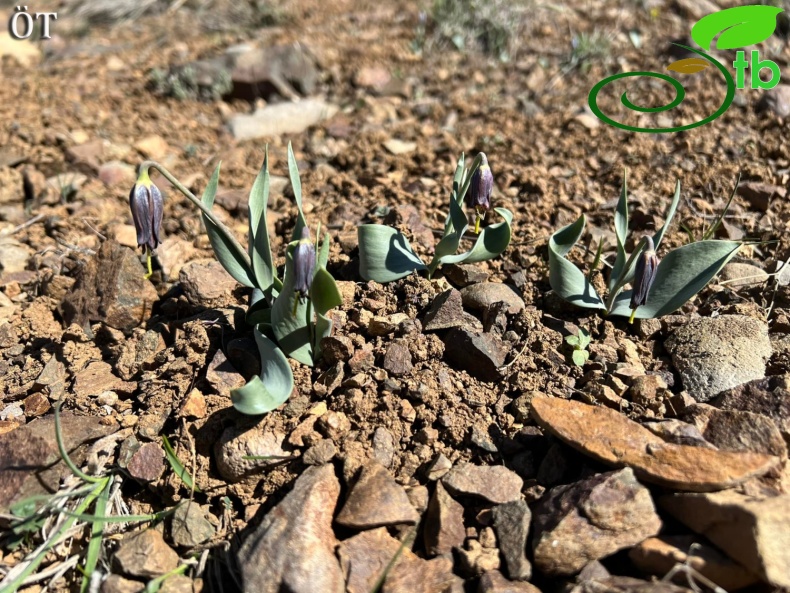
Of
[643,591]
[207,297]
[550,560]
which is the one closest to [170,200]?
[207,297]

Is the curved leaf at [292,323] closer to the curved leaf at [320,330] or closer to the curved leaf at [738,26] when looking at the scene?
the curved leaf at [320,330]

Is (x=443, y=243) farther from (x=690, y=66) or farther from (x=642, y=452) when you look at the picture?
(x=690, y=66)

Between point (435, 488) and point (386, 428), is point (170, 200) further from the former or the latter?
point (435, 488)

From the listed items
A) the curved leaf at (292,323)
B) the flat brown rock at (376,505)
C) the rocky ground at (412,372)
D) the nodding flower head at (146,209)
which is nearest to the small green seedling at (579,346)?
the rocky ground at (412,372)

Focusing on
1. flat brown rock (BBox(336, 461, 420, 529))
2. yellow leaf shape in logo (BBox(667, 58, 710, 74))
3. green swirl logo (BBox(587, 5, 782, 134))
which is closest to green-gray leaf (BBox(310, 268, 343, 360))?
flat brown rock (BBox(336, 461, 420, 529))

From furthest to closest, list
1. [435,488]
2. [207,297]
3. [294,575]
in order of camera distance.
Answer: [207,297] → [435,488] → [294,575]

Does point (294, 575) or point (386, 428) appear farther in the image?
point (386, 428)
